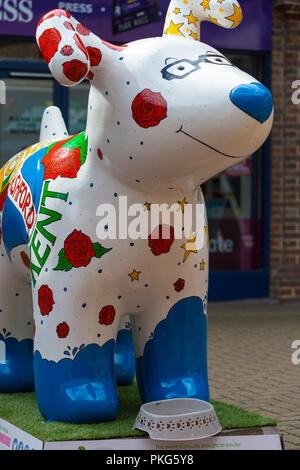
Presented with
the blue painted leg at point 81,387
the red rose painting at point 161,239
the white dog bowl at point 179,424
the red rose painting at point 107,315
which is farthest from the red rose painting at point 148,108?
the white dog bowl at point 179,424

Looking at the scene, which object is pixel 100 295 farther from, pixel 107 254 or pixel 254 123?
pixel 254 123

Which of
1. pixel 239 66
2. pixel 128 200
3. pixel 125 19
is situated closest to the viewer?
pixel 128 200

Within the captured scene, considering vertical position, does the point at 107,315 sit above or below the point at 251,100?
below

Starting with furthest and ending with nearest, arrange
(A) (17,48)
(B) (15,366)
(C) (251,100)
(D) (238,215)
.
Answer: (D) (238,215) → (A) (17,48) → (B) (15,366) → (C) (251,100)

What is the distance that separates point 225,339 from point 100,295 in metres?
3.81

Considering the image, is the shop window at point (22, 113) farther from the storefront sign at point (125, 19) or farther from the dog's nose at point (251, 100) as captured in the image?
the dog's nose at point (251, 100)

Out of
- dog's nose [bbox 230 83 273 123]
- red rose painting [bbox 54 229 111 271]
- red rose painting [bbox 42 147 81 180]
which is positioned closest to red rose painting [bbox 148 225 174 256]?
red rose painting [bbox 54 229 111 271]

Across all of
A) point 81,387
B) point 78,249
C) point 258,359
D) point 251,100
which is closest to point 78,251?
point 78,249

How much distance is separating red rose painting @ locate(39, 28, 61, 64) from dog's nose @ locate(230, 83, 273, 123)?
0.63 m

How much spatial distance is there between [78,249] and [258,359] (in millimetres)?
3224

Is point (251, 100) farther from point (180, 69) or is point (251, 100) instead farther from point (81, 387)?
point (81, 387)

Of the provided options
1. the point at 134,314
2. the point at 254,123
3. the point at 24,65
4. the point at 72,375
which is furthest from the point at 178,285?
the point at 24,65

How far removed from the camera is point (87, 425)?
9.77ft

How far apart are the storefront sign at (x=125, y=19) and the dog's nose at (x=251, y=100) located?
4.57 m
